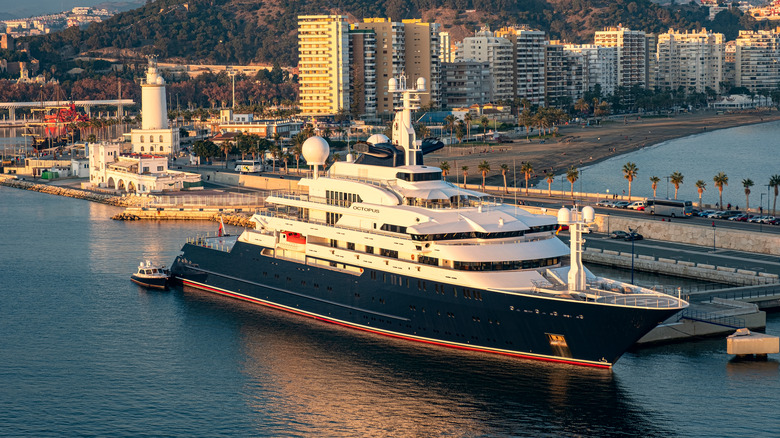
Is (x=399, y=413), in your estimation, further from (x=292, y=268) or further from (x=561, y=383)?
(x=292, y=268)

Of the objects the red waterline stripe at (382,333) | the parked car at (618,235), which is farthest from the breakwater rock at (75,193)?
the parked car at (618,235)

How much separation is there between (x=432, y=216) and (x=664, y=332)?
32.0 ft

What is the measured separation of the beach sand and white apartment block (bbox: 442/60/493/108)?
18772 mm

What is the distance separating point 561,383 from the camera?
34062mm

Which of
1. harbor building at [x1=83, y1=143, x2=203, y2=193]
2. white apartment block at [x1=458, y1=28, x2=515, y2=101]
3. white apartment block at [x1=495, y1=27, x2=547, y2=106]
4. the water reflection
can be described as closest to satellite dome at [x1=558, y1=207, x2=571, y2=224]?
the water reflection

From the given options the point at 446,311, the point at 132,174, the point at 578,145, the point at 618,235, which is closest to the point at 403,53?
the point at 578,145

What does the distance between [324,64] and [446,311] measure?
120936 millimetres

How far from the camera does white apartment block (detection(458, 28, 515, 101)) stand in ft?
573

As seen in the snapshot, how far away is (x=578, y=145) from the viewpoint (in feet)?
400

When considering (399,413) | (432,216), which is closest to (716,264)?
(432,216)

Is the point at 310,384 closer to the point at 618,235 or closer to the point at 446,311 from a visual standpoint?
the point at 446,311

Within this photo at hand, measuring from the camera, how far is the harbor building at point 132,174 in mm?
83938

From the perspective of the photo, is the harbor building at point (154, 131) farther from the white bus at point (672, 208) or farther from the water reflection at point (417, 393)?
the water reflection at point (417, 393)

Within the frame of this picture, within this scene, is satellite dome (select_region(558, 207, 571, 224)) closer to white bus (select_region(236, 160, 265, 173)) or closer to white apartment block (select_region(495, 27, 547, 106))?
white bus (select_region(236, 160, 265, 173))
